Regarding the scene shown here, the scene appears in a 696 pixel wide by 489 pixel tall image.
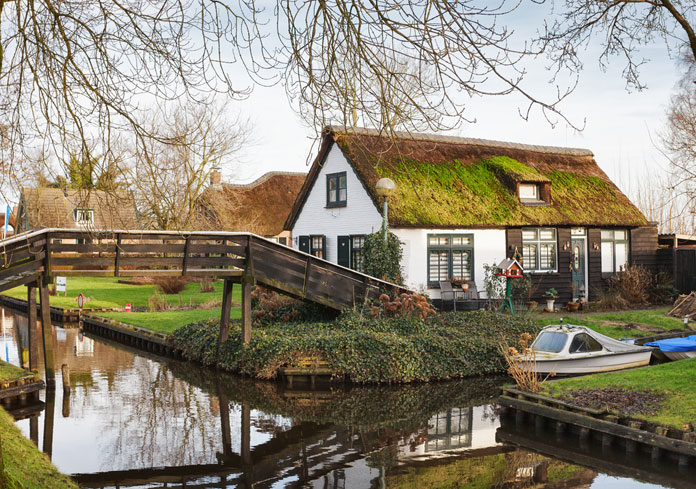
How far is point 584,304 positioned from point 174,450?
18826 millimetres

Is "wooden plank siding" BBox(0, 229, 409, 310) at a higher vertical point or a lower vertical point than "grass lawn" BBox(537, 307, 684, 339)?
higher

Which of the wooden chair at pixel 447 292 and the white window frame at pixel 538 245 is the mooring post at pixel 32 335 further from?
the white window frame at pixel 538 245

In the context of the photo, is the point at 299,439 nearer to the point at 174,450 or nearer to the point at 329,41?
the point at 174,450

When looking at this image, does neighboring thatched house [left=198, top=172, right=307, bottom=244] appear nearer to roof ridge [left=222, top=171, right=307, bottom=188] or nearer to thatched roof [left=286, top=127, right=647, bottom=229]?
roof ridge [left=222, top=171, right=307, bottom=188]

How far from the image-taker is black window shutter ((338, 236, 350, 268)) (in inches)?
1049

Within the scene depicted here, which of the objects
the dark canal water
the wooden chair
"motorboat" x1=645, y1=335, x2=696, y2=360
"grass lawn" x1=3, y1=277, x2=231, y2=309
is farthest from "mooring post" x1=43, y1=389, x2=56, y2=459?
"grass lawn" x1=3, y1=277, x2=231, y2=309

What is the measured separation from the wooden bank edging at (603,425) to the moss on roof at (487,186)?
1115 cm

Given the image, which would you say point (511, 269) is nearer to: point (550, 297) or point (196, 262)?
point (550, 297)

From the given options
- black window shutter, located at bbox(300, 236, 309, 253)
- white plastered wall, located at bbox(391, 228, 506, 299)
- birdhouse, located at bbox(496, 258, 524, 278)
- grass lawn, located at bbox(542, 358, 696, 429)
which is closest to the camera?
grass lawn, located at bbox(542, 358, 696, 429)

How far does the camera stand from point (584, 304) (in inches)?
1051

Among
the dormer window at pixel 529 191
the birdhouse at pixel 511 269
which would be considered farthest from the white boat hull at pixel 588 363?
the dormer window at pixel 529 191

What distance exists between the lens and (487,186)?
1080 inches

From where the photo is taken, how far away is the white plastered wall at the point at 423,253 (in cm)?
2473

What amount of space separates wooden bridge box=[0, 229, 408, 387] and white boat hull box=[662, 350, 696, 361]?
7.34 meters
